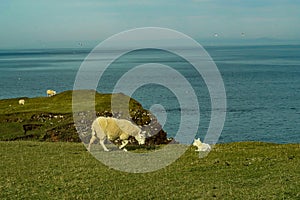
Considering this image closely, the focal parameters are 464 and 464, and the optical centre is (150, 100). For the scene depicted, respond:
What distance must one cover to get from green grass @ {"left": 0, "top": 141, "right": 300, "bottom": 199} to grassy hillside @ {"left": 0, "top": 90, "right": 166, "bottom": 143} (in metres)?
21.3

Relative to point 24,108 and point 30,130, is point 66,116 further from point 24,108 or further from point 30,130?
point 24,108

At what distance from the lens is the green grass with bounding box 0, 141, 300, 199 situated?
15.8 meters

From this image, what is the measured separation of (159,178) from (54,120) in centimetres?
3827

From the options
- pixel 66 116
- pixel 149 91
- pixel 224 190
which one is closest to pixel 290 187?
pixel 224 190

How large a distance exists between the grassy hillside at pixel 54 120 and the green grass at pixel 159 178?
21.3 m

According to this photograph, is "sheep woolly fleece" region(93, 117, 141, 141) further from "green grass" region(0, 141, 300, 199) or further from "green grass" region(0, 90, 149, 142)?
"green grass" region(0, 90, 149, 142)

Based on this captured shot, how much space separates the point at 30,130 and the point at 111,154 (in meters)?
27.5

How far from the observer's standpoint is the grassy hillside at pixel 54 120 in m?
46.8

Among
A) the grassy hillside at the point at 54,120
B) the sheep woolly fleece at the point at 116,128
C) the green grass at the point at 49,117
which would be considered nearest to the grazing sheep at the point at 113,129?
the sheep woolly fleece at the point at 116,128

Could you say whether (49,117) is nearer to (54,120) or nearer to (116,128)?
(54,120)

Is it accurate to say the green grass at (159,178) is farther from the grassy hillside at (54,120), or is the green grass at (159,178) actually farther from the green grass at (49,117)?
the green grass at (49,117)

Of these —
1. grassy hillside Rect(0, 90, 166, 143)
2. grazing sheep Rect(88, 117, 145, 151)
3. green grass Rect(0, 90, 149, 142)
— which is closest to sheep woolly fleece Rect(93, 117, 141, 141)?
grazing sheep Rect(88, 117, 145, 151)

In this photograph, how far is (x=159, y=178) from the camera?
1853 cm

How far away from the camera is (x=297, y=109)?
3703 inches
